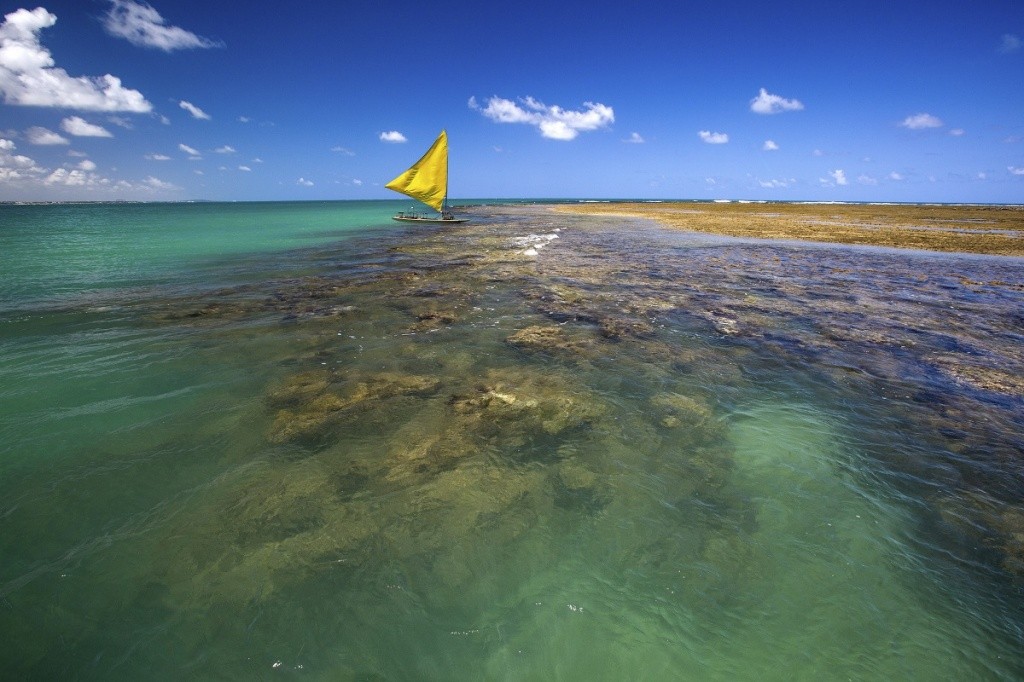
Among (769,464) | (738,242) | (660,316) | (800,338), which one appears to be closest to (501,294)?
(660,316)

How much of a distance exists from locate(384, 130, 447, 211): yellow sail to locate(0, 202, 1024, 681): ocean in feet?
→ 115

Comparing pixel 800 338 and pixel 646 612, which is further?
pixel 800 338

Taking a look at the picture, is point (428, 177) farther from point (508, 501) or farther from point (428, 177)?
point (508, 501)

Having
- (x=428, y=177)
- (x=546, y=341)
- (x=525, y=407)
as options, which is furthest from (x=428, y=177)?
(x=525, y=407)

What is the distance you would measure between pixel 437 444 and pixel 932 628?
5236mm

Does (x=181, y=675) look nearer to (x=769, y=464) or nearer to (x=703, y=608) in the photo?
(x=703, y=608)

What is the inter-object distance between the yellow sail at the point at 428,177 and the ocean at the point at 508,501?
35.0 meters

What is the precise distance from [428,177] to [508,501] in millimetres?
43374

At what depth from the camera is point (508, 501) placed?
488 centimetres

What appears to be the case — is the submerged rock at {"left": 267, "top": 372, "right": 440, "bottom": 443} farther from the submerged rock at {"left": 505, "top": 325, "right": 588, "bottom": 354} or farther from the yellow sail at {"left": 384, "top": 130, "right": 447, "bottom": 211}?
the yellow sail at {"left": 384, "top": 130, "right": 447, "bottom": 211}

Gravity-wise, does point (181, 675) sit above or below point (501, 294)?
below

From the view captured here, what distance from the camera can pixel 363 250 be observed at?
28125 millimetres

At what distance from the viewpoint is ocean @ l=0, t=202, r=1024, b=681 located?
337 centimetres

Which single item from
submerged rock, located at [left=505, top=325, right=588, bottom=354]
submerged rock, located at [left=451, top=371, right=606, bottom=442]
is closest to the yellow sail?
submerged rock, located at [left=505, top=325, right=588, bottom=354]
